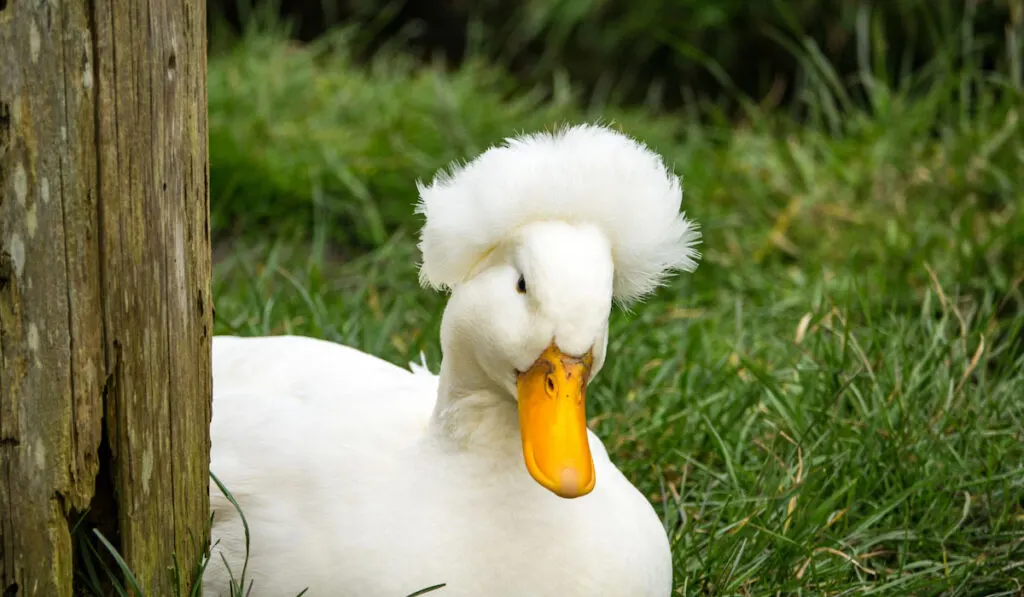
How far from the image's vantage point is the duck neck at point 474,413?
6.18ft

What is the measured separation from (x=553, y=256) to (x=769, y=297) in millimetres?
2162

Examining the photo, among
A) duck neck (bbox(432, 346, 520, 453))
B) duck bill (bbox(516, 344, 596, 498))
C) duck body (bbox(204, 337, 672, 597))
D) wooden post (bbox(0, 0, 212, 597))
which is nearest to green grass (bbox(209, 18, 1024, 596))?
duck body (bbox(204, 337, 672, 597))

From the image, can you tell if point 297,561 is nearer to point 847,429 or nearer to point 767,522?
point 767,522

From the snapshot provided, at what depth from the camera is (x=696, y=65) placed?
20.7ft

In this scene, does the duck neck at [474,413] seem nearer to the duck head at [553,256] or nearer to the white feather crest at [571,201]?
the duck head at [553,256]

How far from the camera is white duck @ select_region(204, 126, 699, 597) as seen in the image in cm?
168

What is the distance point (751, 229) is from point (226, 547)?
2.64 meters

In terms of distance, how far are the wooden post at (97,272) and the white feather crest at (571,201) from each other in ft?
1.16

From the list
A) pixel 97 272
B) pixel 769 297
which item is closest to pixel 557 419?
pixel 97 272

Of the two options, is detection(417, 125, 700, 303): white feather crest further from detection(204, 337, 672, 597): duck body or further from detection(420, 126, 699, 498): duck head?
detection(204, 337, 672, 597): duck body

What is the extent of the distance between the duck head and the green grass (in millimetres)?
686

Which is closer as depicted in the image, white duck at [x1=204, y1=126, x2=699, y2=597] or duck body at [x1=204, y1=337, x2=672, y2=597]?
white duck at [x1=204, y1=126, x2=699, y2=597]

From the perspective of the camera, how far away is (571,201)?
1.69 meters

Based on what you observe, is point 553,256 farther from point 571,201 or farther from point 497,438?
point 497,438
